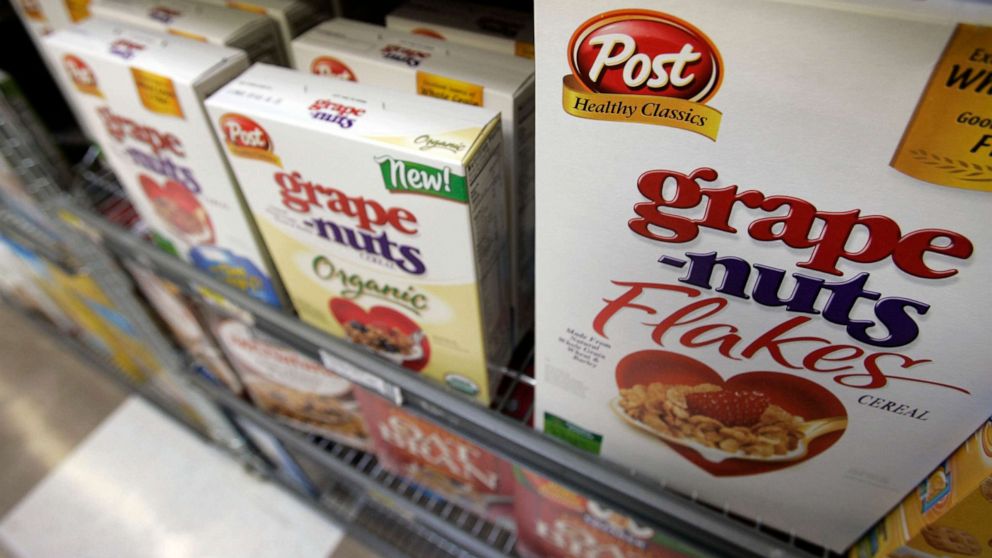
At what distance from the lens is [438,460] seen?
42.9 inches

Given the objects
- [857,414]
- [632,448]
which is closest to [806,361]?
[857,414]

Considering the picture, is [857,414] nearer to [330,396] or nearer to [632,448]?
[632,448]

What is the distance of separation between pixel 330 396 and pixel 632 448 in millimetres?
638

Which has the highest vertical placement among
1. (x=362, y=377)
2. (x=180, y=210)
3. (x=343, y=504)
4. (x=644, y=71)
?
(x=644, y=71)

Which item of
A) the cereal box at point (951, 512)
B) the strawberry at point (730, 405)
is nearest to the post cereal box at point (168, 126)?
the strawberry at point (730, 405)

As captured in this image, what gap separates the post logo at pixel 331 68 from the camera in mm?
724

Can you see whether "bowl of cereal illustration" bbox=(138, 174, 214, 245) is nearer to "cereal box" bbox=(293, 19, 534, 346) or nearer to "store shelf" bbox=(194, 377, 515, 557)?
"cereal box" bbox=(293, 19, 534, 346)

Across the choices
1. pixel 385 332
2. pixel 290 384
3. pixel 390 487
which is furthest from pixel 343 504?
pixel 385 332

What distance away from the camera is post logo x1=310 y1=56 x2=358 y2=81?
724mm

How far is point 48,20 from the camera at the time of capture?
98 cm

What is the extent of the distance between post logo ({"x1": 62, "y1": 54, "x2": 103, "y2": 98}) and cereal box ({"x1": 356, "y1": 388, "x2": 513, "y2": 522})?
579mm

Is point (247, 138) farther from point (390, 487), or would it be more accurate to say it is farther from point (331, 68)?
point (390, 487)

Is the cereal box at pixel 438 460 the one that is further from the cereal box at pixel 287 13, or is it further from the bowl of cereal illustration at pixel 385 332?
the cereal box at pixel 287 13

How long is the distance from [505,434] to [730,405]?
0.29 meters
